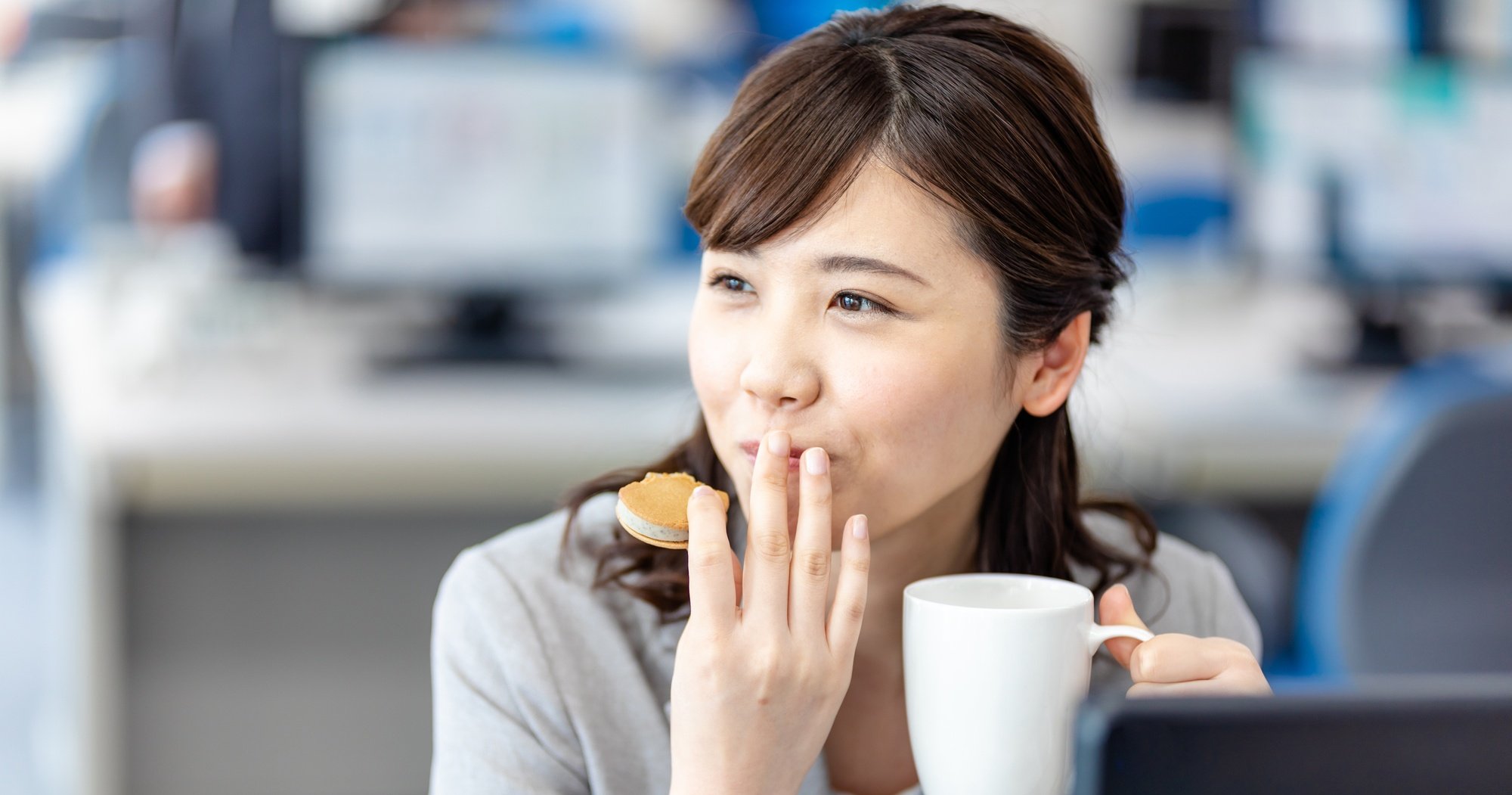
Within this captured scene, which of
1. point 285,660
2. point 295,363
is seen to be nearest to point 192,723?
point 285,660

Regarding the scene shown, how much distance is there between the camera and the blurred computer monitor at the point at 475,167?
2.27m

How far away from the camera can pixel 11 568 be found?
3.61 metres

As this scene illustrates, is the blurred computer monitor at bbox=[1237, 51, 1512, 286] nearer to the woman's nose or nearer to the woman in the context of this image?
the woman

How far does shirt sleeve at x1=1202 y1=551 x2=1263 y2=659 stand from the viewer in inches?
42.9

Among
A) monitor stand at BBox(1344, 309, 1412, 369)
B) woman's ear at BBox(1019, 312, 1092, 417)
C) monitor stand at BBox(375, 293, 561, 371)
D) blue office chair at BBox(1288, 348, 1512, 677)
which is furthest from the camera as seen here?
monitor stand at BBox(1344, 309, 1412, 369)

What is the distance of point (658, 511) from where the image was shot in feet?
2.83

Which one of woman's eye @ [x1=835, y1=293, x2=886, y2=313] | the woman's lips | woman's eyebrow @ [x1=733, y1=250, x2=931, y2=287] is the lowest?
the woman's lips

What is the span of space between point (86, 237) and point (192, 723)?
191 centimetres

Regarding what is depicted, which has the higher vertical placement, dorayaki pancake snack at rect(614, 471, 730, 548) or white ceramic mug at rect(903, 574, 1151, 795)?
dorayaki pancake snack at rect(614, 471, 730, 548)

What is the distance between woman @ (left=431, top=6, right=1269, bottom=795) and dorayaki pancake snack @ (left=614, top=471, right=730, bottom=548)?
2 cm

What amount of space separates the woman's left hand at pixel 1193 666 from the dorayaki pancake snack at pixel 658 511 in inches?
10.3

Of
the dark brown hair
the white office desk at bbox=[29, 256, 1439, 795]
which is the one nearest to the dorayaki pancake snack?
the dark brown hair

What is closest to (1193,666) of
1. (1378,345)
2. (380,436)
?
(380,436)

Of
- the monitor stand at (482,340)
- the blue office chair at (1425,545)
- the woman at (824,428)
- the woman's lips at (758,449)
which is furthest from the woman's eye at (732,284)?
the monitor stand at (482,340)
